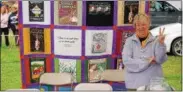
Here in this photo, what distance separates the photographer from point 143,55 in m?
4.65

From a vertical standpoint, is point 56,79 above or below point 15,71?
above

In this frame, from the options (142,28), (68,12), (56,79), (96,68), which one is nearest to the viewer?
(142,28)

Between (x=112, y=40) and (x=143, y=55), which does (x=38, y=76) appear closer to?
→ (x=112, y=40)

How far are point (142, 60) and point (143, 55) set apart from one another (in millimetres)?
54

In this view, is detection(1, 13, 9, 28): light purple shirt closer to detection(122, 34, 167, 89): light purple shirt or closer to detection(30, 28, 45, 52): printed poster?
detection(30, 28, 45, 52): printed poster

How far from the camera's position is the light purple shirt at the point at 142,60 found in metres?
4.61

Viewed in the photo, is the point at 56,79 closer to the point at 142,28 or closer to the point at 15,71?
the point at 142,28

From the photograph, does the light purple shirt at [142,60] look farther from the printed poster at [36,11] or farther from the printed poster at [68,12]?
the printed poster at [36,11]

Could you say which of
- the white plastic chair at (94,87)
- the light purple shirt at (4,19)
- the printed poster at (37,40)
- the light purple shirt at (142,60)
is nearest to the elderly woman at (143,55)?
the light purple shirt at (142,60)

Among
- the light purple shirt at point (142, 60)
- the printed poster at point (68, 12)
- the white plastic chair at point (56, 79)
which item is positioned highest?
the printed poster at point (68, 12)

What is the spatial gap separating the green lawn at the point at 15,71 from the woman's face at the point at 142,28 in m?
2.48

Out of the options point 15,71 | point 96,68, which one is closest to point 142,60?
point 96,68

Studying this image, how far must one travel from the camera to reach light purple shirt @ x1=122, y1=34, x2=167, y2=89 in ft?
15.1

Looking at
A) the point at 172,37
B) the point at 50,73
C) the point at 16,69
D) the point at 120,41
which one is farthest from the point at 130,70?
the point at 172,37
